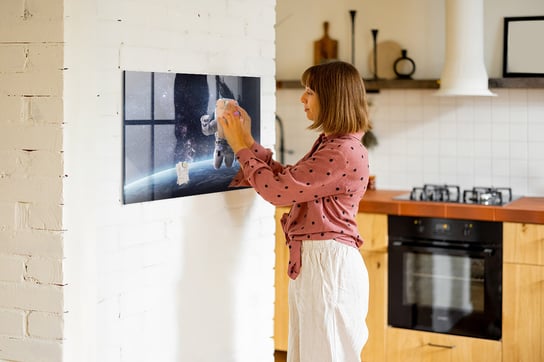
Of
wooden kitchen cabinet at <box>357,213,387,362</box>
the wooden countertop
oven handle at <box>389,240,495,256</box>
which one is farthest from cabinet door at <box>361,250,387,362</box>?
the wooden countertop

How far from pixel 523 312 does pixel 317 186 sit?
180 centimetres

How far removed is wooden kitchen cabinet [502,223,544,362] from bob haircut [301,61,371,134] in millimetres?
1551

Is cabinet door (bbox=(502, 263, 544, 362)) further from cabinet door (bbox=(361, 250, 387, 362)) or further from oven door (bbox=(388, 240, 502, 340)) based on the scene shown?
cabinet door (bbox=(361, 250, 387, 362))

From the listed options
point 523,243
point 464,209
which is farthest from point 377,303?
point 523,243

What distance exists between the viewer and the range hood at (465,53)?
4.50 metres

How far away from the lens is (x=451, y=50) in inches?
181

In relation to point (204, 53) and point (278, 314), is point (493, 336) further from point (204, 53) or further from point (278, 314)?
point (204, 53)

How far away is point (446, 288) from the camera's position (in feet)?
14.4

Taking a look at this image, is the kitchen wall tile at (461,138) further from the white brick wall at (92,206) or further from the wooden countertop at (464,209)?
the white brick wall at (92,206)

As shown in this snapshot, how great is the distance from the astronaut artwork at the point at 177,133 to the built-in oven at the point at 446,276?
1.49 m

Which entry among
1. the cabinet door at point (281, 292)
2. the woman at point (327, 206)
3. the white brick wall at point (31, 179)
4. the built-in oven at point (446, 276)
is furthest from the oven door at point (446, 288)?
the white brick wall at point (31, 179)

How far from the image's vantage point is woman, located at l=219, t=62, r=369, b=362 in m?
2.88

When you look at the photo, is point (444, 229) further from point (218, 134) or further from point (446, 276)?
point (218, 134)

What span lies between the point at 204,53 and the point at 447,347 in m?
2.24
